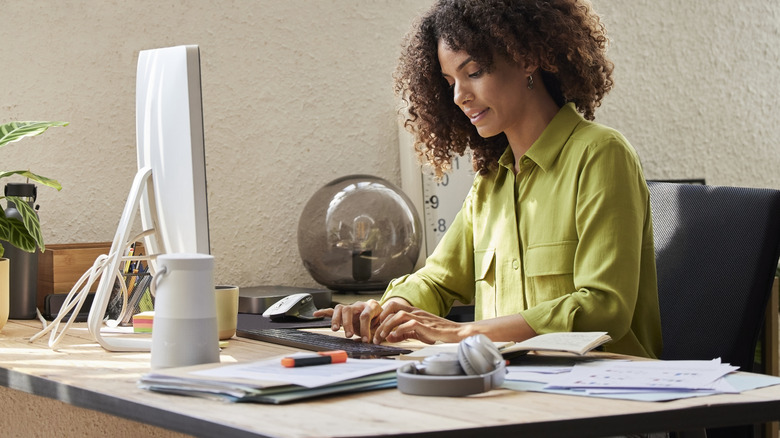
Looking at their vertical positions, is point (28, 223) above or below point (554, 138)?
below

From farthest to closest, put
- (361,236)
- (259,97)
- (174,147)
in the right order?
(259,97) < (361,236) < (174,147)

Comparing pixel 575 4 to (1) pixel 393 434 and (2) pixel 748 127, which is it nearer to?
(1) pixel 393 434

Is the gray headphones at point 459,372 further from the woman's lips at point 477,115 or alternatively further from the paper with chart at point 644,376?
the woman's lips at point 477,115

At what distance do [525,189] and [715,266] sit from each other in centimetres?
34

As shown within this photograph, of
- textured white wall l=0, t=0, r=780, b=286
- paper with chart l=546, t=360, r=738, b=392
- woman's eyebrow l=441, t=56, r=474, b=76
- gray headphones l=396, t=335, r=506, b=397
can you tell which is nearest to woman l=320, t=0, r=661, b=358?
woman's eyebrow l=441, t=56, r=474, b=76

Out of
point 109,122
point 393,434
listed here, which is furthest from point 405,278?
point 393,434

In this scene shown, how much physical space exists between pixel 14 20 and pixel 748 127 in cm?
227

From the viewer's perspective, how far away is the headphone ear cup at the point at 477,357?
92cm

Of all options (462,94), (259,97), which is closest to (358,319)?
(462,94)

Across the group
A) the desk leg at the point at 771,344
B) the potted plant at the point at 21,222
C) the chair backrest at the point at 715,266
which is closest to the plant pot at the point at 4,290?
the potted plant at the point at 21,222

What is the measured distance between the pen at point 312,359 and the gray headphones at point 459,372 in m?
0.10

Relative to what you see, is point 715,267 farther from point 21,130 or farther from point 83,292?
point 21,130

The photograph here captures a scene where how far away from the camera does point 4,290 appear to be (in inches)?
61.8

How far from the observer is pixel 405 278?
173 centimetres
